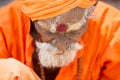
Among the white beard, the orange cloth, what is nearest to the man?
the white beard

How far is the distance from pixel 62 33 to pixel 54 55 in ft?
0.47

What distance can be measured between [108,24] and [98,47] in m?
0.13

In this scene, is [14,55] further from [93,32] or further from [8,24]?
[93,32]

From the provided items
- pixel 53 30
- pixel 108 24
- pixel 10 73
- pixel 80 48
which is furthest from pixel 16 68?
pixel 108 24

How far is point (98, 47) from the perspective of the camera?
6.09 feet

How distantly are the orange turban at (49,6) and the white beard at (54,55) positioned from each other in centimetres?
18

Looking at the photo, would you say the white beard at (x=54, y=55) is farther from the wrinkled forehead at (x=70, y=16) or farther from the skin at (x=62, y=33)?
the wrinkled forehead at (x=70, y=16)

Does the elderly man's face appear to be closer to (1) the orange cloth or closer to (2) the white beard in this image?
(2) the white beard

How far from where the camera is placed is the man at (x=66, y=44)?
5.74 feet

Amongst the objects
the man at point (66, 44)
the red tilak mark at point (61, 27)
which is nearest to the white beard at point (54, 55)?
the man at point (66, 44)

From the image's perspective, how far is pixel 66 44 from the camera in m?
1.76

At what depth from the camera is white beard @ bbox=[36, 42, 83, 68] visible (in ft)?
5.93

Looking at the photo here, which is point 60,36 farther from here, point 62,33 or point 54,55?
point 54,55

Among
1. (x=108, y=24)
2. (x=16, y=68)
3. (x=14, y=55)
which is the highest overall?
(x=16, y=68)
